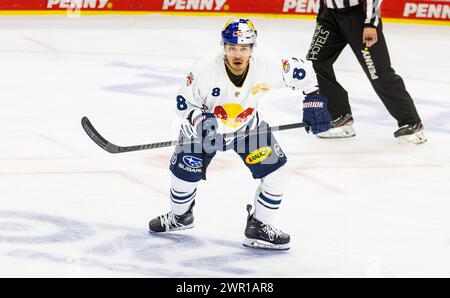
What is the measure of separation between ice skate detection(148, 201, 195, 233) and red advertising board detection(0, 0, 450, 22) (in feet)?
25.1

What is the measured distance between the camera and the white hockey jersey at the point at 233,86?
4629 mm

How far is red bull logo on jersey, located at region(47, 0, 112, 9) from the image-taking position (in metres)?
12.2

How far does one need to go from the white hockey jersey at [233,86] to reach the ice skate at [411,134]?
2326 mm

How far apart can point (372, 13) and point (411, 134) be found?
0.82 metres

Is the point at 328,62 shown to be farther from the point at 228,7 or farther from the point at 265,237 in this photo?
the point at 228,7

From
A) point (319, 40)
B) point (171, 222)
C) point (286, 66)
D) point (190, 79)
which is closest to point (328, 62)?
point (319, 40)

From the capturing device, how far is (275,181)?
473 centimetres

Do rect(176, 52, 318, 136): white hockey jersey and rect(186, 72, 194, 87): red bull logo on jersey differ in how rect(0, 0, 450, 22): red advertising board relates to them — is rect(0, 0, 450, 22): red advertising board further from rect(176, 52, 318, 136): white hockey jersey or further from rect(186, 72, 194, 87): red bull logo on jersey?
rect(186, 72, 194, 87): red bull logo on jersey

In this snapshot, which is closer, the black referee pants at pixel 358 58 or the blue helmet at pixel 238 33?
the blue helmet at pixel 238 33

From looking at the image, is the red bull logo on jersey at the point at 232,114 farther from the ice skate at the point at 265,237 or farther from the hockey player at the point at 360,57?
the hockey player at the point at 360,57

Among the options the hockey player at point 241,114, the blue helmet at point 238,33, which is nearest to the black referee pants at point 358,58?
the hockey player at point 241,114

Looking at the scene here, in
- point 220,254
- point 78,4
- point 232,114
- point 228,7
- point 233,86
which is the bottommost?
point 78,4

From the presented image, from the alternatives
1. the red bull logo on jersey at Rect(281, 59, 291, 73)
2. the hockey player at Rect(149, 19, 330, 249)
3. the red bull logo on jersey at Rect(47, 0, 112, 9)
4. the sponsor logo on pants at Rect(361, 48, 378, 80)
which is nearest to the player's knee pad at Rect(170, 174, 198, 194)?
the hockey player at Rect(149, 19, 330, 249)

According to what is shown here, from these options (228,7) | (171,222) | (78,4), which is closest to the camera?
(171,222)
